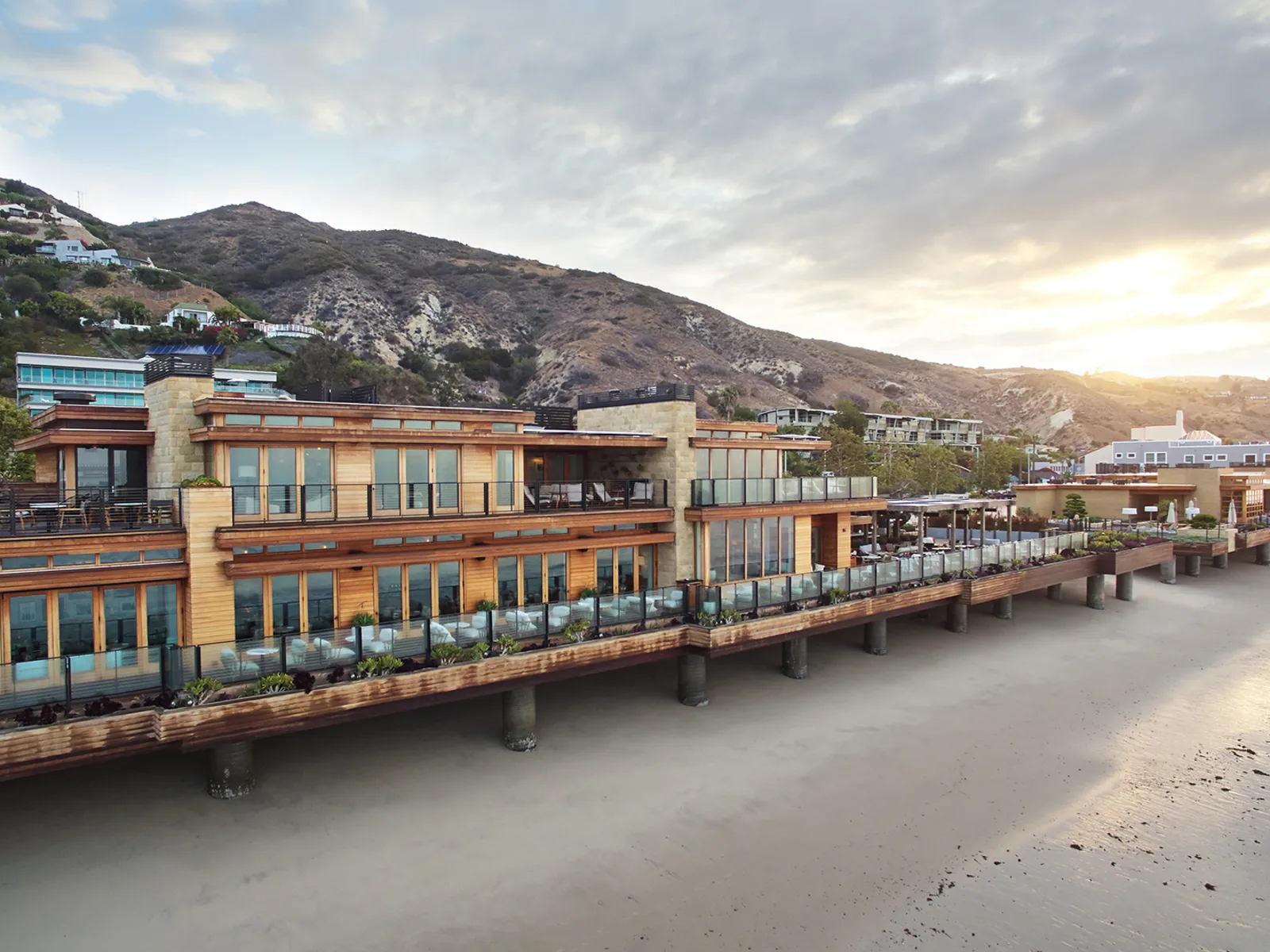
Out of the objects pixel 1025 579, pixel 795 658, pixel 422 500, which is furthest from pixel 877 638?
pixel 422 500

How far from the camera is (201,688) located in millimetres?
13094

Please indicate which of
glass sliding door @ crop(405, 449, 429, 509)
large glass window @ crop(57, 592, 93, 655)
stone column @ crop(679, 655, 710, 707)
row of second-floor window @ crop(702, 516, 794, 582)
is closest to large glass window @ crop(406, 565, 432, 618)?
glass sliding door @ crop(405, 449, 429, 509)

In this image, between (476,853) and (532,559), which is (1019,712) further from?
(476,853)

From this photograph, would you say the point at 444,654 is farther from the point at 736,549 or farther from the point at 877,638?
the point at 877,638

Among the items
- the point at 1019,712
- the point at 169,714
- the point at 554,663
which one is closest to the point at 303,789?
the point at 169,714

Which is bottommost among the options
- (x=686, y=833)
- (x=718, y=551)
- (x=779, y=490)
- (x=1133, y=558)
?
(x=686, y=833)

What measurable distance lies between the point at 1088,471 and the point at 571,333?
87504 mm

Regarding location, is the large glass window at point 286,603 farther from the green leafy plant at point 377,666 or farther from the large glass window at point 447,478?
the large glass window at point 447,478

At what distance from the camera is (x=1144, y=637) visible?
28938 mm

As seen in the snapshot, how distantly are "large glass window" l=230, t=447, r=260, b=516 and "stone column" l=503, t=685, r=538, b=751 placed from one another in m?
7.04

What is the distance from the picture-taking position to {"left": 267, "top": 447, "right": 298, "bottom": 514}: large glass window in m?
16.4

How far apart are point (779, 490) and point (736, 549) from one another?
2.45m

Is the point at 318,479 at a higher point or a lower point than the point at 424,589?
higher

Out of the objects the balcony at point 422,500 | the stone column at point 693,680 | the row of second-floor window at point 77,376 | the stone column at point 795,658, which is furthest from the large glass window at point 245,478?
the row of second-floor window at point 77,376
